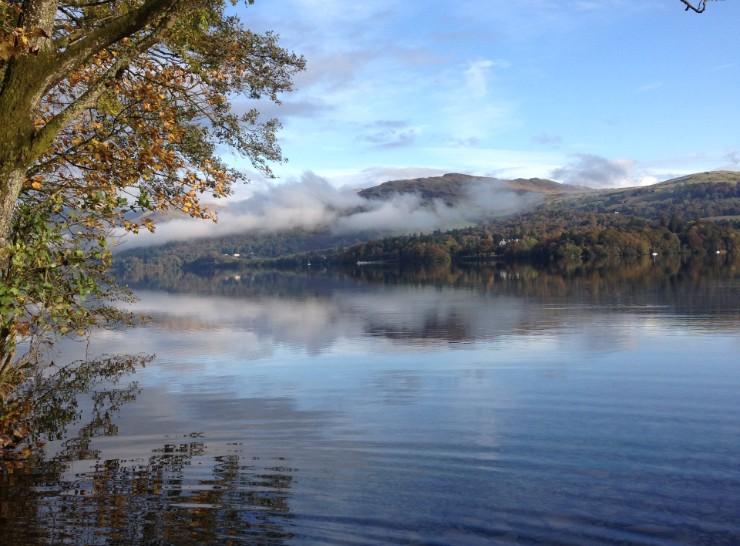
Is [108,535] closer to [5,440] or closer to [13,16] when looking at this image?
[5,440]

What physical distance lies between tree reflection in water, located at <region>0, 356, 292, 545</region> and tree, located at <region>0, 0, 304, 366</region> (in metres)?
2.95

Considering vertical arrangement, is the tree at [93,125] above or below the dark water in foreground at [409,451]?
above

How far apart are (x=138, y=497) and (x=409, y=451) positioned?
6.05 metres

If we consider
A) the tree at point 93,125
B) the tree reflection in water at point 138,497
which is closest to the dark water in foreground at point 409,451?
the tree reflection in water at point 138,497

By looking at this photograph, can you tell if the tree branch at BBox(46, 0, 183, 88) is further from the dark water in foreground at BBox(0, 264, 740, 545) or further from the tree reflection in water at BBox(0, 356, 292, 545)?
the dark water in foreground at BBox(0, 264, 740, 545)

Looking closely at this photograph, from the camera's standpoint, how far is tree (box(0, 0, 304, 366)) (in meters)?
10.6

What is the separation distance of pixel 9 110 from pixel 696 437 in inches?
626

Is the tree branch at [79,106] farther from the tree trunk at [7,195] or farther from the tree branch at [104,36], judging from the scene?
the tree branch at [104,36]

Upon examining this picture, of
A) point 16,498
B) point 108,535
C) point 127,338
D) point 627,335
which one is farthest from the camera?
point 127,338

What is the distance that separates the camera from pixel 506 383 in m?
25.3

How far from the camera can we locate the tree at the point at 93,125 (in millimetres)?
10625

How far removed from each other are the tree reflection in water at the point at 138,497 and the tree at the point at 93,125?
2948mm

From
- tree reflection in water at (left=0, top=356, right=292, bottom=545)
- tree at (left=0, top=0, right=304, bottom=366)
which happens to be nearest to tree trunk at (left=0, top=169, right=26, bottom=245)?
tree at (left=0, top=0, right=304, bottom=366)

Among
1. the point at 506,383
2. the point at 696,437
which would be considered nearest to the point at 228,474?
the point at 696,437
